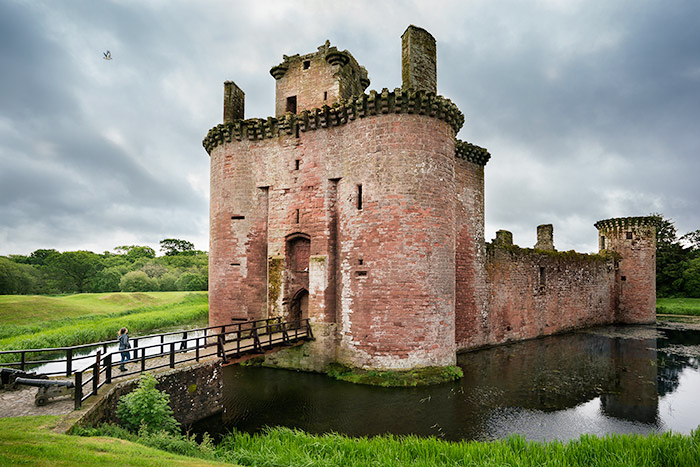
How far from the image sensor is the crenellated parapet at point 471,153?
18.4 m

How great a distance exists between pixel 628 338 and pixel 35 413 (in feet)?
91.1

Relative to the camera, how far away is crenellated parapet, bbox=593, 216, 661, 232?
1147 inches

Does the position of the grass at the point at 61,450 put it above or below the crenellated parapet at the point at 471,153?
below

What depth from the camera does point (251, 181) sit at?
17.3 metres

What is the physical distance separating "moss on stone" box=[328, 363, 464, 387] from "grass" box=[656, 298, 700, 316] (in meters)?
34.1

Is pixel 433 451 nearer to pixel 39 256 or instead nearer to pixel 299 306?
pixel 299 306

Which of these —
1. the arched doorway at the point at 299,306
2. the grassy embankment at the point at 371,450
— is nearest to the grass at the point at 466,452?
the grassy embankment at the point at 371,450

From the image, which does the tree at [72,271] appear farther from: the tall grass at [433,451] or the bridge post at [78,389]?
the tall grass at [433,451]

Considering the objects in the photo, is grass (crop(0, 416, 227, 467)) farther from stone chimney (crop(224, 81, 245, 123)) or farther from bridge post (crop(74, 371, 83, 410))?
stone chimney (crop(224, 81, 245, 123))

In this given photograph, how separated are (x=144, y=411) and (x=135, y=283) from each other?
5981cm

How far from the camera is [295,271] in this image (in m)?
16.6

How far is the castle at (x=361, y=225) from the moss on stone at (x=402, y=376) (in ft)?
0.92

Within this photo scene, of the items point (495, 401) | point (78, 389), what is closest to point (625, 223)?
point (495, 401)

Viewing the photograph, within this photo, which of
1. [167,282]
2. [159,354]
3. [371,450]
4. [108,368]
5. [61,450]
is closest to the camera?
[61,450]
